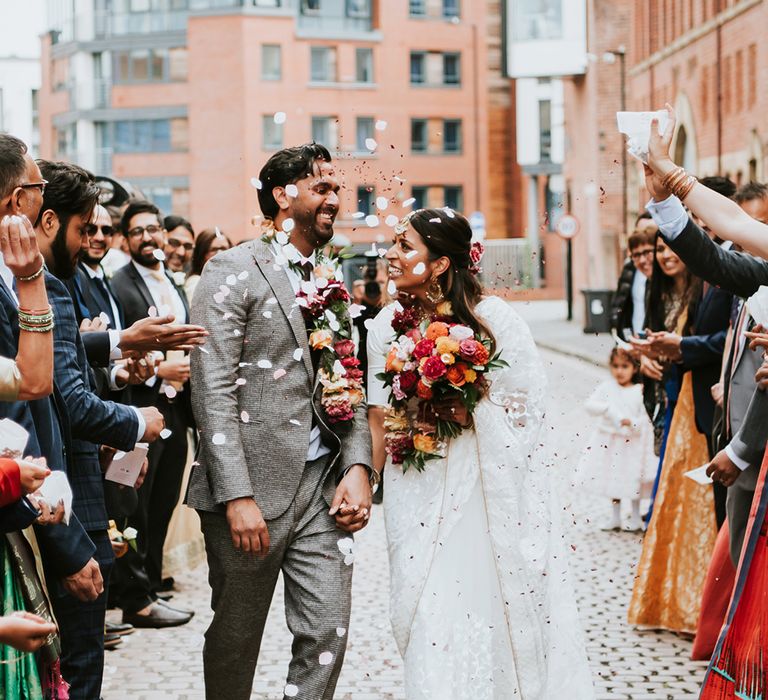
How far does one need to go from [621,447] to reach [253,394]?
6208mm

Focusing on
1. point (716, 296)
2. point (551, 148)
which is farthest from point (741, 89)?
point (551, 148)

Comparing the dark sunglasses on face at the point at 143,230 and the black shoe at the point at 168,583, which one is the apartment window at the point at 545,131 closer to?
the black shoe at the point at 168,583

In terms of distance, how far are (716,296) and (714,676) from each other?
2.95m

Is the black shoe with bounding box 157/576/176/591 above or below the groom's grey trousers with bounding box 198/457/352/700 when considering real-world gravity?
below

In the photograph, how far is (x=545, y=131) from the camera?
62.9 m

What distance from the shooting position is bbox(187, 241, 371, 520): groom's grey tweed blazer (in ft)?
16.1

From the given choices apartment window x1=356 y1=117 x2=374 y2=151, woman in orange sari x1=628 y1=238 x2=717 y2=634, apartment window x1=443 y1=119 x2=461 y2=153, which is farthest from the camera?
apartment window x1=443 y1=119 x2=461 y2=153

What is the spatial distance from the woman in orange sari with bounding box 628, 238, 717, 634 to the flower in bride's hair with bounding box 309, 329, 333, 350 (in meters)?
2.83

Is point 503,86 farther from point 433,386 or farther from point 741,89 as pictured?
point 433,386

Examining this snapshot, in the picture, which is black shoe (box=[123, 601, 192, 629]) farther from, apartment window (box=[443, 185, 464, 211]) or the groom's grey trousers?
apartment window (box=[443, 185, 464, 211])

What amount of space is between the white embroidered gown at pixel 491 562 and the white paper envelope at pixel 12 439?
1.98 meters

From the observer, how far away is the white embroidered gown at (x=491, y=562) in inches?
201

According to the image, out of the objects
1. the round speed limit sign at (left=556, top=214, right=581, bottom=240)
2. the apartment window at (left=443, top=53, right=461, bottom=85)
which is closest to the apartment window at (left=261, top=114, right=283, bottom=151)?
the apartment window at (left=443, top=53, right=461, bottom=85)

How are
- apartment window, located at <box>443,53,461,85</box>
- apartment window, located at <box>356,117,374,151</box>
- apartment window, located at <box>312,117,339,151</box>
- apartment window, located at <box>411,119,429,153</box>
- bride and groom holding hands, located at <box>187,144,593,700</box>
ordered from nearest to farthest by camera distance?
bride and groom holding hands, located at <box>187,144,593,700</box> → apartment window, located at <box>312,117,339,151</box> → apartment window, located at <box>356,117,374,151</box> → apartment window, located at <box>411,119,429,153</box> → apartment window, located at <box>443,53,461,85</box>
